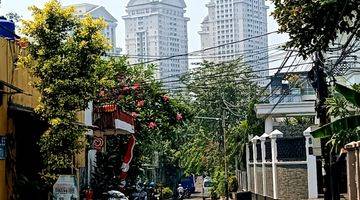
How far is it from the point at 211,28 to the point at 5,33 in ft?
243

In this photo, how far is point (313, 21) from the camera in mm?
12898

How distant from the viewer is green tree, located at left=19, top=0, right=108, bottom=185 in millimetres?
14742

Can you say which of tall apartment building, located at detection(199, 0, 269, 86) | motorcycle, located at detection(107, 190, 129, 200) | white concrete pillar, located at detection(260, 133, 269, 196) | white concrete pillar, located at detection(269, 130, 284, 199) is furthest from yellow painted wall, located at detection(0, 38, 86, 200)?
tall apartment building, located at detection(199, 0, 269, 86)

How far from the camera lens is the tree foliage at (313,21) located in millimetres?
12461

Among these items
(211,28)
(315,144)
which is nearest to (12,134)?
(315,144)

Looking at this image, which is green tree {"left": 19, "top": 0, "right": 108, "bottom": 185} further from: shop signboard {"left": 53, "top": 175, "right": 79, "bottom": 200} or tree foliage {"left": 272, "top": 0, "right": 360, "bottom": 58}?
tree foliage {"left": 272, "top": 0, "right": 360, "bottom": 58}

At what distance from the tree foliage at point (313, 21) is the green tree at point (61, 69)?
4.06 metres

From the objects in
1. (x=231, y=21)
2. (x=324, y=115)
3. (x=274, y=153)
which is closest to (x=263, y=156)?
(x=274, y=153)

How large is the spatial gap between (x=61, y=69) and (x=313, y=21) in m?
5.26

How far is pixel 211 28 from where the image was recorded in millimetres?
89000

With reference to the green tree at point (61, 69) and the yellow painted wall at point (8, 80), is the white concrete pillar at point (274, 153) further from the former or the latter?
the green tree at point (61, 69)

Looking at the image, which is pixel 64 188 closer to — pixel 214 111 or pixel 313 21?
pixel 313 21

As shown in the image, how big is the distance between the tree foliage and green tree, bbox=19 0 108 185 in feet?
13.3

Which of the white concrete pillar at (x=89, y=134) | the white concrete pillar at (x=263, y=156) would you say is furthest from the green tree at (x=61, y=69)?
the white concrete pillar at (x=263, y=156)
